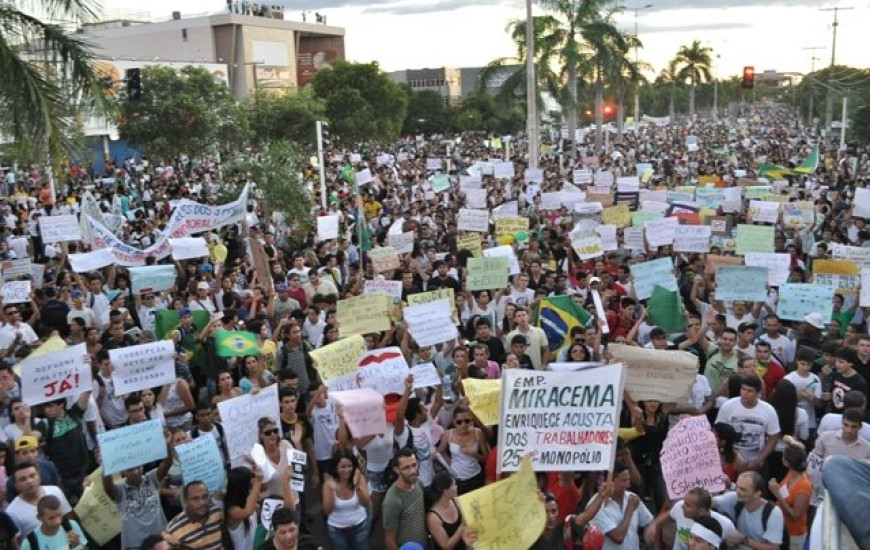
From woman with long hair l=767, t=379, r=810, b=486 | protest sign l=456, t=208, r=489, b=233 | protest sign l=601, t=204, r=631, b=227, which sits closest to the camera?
woman with long hair l=767, t=379, r=810, b=486

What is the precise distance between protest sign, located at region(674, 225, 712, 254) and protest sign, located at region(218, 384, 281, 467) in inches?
334

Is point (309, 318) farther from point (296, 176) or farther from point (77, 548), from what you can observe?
point (296, 176)

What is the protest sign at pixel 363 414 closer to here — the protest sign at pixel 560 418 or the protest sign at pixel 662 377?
the protest sign at pixel 560 418

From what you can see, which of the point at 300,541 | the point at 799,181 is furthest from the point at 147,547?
the point at 799,181

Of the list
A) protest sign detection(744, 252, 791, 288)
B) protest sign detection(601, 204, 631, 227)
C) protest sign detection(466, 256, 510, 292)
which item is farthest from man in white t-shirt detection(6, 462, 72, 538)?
protest sign detection(601, 204, 631, 227)

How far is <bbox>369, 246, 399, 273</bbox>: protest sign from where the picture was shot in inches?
521

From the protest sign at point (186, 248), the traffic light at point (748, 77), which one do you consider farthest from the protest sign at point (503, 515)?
the traffic light at point (748, 77)

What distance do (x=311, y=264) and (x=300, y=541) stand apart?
24.9ft

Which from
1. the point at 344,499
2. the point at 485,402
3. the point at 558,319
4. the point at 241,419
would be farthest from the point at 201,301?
the point at 344,499

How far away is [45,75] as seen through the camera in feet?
36.1

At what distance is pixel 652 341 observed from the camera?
8.53m

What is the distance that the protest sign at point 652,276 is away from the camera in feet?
35.0

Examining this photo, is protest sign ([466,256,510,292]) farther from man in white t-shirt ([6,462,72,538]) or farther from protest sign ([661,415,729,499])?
man in white t-shirt ([6,462,72,538])

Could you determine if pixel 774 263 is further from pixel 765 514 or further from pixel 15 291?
pixel 15 291
